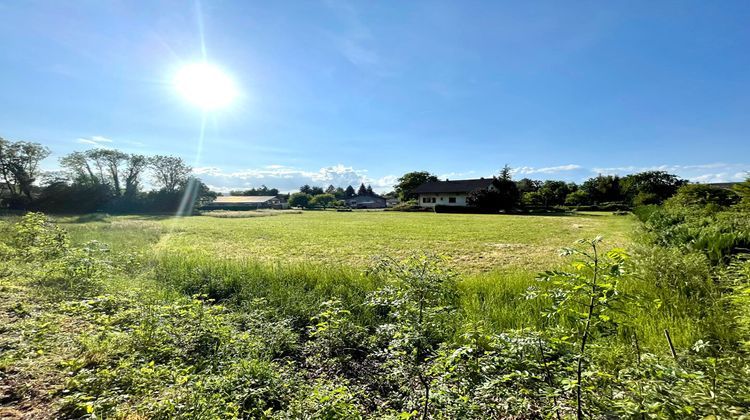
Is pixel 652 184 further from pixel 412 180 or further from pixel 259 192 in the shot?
pixel 259 192

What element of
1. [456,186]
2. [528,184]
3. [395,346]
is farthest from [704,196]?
[528,184]

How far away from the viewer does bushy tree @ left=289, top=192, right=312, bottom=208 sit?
81.9 metres

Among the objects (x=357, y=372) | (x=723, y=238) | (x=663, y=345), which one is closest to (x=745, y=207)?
(x=723, y=238)

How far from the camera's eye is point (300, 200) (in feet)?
270

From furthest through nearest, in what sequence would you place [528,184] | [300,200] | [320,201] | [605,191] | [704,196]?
[300,200]
[320,201]
[528,184]
[605,191]
[704,196]

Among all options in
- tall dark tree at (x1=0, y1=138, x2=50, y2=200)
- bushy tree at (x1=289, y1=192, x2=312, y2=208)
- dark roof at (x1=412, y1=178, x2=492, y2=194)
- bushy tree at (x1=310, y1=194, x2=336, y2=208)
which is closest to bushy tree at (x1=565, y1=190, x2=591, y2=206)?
dark roof at (x1=412, y1=178, x2=492, y2=194)

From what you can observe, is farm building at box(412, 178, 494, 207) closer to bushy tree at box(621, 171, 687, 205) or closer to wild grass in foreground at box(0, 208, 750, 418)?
bushy tree at box(621, 171, 687, 205)

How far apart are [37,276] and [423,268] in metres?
8.16

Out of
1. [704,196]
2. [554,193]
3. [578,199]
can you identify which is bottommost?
[704,196]

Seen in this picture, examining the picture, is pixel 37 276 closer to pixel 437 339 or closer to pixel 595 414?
pixel 437 339

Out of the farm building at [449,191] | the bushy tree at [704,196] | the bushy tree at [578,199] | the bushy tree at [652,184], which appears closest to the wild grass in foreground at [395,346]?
the bushy tree at [704,196]

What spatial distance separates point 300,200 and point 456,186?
46.2 m

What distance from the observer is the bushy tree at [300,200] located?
269 ft

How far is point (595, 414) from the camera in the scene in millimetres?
2166
